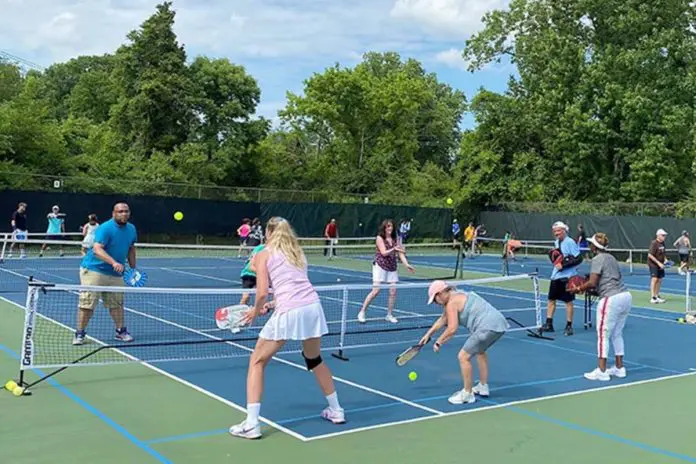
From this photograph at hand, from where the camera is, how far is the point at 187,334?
10836mm

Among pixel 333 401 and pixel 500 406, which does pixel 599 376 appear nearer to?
pixel 500 406

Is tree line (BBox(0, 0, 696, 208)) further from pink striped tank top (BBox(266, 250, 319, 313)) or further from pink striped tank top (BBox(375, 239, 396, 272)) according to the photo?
pink striped tank top (BBox(266, 250, 319, 313))

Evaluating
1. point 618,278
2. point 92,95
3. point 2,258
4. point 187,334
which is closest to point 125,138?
point 92,95

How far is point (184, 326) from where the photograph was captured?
11.5 m

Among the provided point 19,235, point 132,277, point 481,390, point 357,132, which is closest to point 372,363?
point 481,390

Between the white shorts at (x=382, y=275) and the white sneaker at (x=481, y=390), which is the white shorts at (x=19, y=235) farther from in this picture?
the white sneaker at (x=481, y=390)

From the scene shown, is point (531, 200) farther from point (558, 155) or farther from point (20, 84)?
point (20, 84)

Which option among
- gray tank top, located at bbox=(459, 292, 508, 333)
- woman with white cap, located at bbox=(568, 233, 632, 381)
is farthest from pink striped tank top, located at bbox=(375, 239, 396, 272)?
gray tank top, located at bbox=(459, 292, 508, 333)

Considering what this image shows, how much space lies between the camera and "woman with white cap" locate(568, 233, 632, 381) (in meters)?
8.73

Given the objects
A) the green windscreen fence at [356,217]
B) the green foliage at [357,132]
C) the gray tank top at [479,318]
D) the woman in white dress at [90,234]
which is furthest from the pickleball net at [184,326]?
the green foliage at [357,132]

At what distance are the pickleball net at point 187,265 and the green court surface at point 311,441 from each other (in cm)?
787

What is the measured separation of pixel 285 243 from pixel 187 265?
18.5m

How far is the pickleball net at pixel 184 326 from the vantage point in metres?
8.59

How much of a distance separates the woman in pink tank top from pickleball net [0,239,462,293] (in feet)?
31.1
